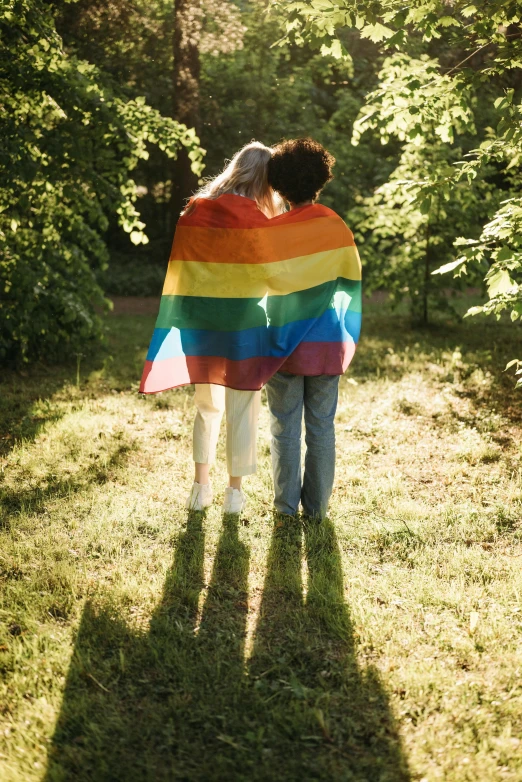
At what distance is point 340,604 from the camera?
334cm

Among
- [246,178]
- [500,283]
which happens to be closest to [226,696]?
[246,178]

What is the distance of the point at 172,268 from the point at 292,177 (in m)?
0.84

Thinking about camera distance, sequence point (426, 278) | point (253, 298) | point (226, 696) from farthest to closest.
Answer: point (426, 278)
point (253, 298)
point (226, 696)

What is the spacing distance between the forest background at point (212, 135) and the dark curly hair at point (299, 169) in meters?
0.78

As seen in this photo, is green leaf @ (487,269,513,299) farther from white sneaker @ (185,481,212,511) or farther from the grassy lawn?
white sneaker @ (185,481,212,511)

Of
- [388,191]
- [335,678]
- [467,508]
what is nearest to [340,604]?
[335,678]

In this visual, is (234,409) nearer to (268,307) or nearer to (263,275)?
(268,307)

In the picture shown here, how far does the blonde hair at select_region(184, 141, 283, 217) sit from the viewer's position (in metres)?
3.84

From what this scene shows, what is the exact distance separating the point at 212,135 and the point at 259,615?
1498 cm

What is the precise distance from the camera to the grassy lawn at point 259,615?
2488mm

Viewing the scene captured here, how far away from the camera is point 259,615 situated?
3.29 metres

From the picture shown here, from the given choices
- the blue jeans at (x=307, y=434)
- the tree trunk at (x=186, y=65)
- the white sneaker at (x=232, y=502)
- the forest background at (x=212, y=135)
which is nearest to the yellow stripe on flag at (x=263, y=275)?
the blue jeans at (x=307, y=434)

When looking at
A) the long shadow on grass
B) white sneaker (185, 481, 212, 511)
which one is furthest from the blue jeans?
the long shadow on grass

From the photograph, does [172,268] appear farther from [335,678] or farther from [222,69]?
[222,69]
